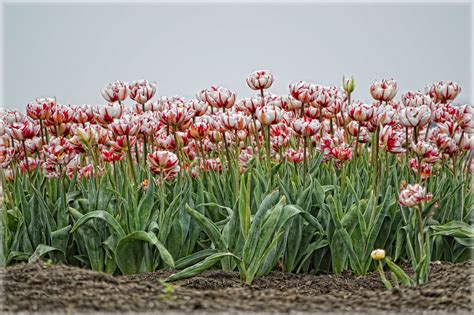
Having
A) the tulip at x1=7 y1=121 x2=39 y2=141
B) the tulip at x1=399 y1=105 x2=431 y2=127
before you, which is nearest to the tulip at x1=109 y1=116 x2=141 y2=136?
the tulip at x1=7 y1=121 x2=39 y2=141

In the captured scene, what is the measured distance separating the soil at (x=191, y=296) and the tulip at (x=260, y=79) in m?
1.33

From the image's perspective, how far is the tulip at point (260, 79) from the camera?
408cm

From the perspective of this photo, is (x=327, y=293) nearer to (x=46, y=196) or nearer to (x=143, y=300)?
(x=143, y=300)

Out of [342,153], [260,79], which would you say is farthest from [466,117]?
[260,79]

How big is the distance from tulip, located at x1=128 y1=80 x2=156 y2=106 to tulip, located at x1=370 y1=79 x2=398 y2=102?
1.33 meters

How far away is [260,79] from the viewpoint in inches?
161

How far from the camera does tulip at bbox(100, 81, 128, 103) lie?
13.1 ft

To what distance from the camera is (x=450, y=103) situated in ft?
13.6

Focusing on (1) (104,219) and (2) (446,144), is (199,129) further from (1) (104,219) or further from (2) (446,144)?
(2) (446,144)

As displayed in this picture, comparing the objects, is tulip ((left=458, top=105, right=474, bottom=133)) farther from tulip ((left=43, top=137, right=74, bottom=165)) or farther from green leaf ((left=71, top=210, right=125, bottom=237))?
tulip ((left=43, top=137, right=74, bottom=165))

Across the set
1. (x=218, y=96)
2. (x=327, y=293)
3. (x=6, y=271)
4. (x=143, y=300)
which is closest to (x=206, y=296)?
(x=143, y=300)

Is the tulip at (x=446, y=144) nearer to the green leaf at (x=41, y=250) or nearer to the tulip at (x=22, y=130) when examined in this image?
the green leaf at (x=41, y=250)

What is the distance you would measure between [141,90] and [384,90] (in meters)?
1.44

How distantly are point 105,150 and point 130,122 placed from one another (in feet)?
1.98
